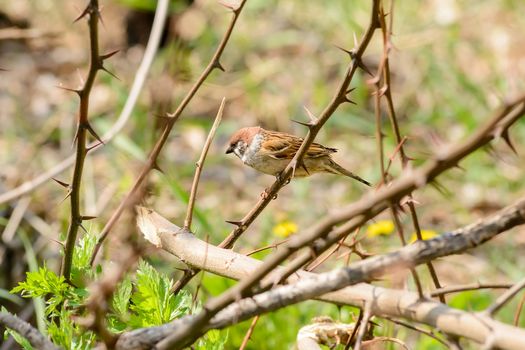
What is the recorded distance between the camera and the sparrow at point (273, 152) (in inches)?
156

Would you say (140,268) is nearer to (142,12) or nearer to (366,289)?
(366,289)

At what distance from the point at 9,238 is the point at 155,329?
2.99 metres

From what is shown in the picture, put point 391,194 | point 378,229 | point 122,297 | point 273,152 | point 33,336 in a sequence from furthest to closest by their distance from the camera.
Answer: point 378,229, point 273,152, point 122,297, point 33,336, point 391,194

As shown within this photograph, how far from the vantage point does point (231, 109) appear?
301 inches

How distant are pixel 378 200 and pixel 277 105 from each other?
5.95 metres

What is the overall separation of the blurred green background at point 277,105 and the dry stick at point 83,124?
200cm

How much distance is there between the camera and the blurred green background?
548cm

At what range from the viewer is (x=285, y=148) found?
4.07 meters

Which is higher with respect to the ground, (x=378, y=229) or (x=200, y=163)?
(x=378, y=229)

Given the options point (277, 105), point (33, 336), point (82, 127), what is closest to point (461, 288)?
point (33, 336)

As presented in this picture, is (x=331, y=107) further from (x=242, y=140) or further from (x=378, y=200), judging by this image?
(x=242, y=140)

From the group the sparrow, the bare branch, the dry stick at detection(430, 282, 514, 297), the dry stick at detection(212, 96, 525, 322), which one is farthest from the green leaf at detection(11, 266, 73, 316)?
the sparrow

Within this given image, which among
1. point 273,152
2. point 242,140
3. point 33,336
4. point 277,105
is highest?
point 277,105

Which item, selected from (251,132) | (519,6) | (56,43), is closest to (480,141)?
(251,132)
